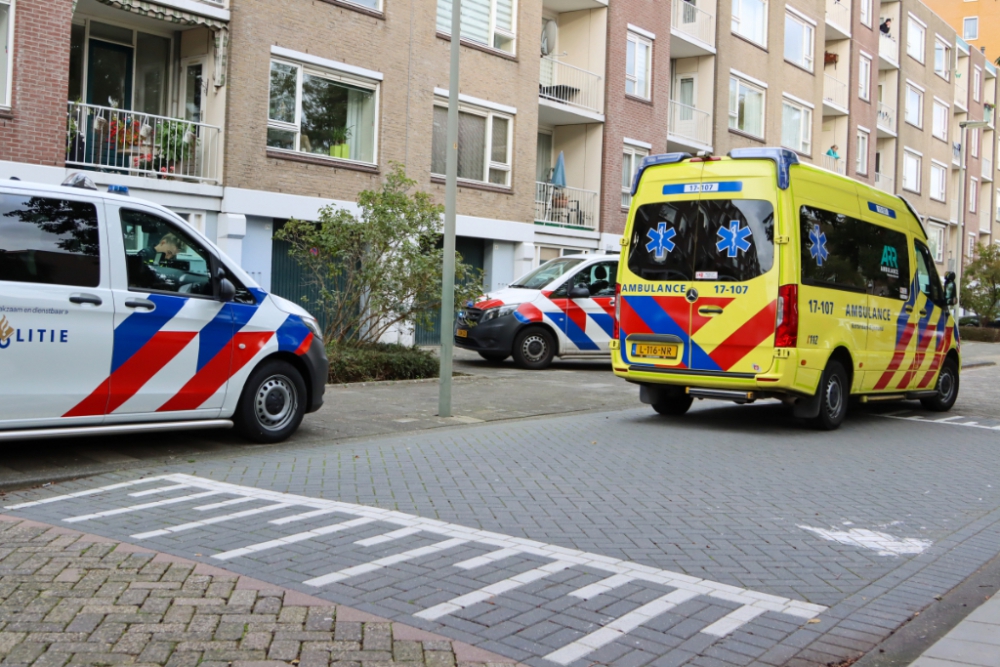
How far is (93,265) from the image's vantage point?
7.63 meters

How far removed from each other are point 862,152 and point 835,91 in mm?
3762

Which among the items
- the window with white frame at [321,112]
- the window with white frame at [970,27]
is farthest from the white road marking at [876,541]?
the window with white frame at [970,27]

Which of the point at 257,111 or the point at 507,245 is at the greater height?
the point at 257,111

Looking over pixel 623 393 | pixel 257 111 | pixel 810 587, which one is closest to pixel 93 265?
pixel 810 587

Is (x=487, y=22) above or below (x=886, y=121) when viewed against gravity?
below

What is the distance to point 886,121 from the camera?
45.4 m

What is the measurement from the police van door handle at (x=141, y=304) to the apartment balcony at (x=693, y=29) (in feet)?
81.8

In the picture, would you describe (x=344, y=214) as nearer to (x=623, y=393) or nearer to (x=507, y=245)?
(x=623, y=393)

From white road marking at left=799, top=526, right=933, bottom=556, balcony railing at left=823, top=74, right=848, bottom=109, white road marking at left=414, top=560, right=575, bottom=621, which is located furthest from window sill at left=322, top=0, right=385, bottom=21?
balcony railing at left=823, top=74, right=848, bottom=109

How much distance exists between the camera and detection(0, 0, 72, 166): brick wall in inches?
602

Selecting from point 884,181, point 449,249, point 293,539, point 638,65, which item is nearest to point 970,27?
point 884,181

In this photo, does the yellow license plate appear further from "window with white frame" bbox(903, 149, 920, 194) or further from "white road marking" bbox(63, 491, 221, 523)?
"window with white frame" bbox(903, 149, 920, 194)

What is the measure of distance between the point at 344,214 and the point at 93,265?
274 inches

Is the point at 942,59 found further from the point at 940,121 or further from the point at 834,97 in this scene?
the point at 834,97
